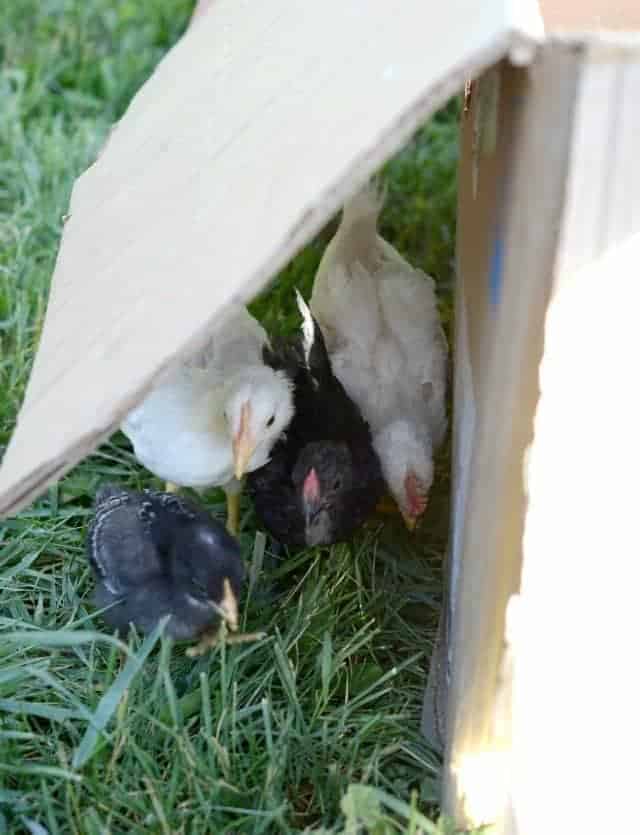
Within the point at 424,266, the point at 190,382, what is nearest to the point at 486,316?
the point at 190,382

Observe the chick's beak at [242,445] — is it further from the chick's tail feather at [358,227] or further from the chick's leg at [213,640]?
the chick's tail feather at [358,227]

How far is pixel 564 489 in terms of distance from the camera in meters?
0.86

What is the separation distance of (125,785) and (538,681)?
0.51 meters

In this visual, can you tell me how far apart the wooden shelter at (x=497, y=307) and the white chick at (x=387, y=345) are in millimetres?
519

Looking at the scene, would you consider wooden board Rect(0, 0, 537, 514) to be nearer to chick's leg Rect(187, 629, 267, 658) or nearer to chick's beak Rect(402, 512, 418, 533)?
chick's leg Rect(187, 629, 267, 658)

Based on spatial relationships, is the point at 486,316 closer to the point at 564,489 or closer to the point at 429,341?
the point at 564,489

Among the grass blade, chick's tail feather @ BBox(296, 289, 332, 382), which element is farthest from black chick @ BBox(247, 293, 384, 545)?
the grass blade

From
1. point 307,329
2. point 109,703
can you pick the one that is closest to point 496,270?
point 109,703

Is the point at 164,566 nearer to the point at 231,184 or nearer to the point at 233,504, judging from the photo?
the point at 233,504

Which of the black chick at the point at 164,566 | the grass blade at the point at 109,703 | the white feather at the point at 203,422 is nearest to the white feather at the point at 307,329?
the white feather at the point at 203,422

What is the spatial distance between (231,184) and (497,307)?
27 centimetres

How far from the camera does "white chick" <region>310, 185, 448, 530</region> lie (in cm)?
167

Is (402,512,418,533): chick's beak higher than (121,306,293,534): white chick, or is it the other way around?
(121,306,293,534): white chick

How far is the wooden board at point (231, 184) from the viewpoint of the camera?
2.50 feet
